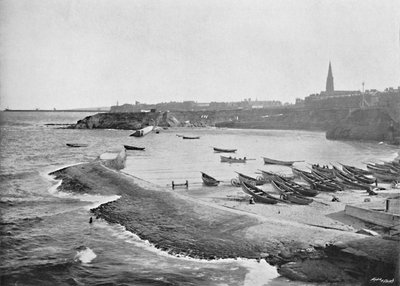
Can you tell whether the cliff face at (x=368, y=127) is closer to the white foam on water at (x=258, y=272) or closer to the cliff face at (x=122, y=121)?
the cliff face at (x=122, y=121)

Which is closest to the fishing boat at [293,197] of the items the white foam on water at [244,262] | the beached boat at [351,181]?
the beached boat at [351,181]

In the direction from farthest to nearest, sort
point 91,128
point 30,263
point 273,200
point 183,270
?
point 91,128 < point 273,200 < point 30,263 < point 183,270

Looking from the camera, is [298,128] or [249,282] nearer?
[249,282]

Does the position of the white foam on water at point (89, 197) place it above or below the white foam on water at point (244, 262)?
above

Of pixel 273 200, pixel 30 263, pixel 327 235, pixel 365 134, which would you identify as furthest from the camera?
pixel 365 134

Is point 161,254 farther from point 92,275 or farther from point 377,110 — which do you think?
point 377,110

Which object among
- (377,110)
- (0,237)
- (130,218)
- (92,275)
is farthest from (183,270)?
(377,110)

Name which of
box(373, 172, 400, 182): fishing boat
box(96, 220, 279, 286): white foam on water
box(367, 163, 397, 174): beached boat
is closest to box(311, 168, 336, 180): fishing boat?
box(373, 172, 400, 182): fishing boat
